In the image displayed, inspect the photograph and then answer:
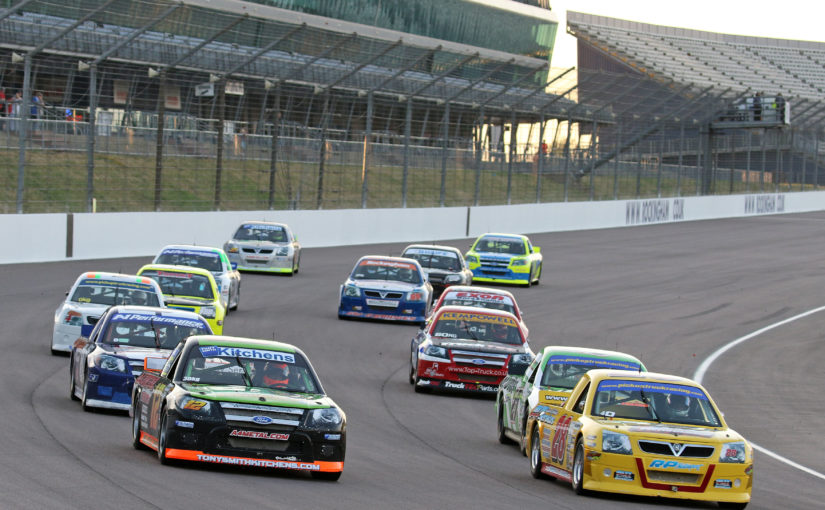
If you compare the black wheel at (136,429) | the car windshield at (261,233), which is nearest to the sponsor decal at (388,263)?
the car windshield at (261,233)

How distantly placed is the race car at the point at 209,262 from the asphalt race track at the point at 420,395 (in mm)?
678

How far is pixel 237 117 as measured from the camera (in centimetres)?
3628

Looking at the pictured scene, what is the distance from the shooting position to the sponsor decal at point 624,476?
33.0ft

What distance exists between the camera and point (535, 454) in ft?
37.7

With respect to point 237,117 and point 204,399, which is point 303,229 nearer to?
point 237,117

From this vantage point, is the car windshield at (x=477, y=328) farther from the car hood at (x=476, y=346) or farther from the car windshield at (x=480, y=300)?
the car windshield at (x=480, y=300)

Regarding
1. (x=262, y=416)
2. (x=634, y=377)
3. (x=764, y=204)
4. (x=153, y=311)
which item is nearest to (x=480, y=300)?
(x=153, y=311)

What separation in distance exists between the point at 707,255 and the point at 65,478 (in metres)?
38.3

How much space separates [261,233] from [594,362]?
63.5 feet

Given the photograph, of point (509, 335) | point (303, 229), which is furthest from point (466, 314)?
point (303, 229)

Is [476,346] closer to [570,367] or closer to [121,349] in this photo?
[570,367]

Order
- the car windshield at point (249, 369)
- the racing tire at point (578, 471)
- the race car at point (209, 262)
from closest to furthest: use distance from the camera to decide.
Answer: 1. the racing tire at point (578, 471)
2. the car windshield at point (249, 369)
3. the race car at point (209, 262)

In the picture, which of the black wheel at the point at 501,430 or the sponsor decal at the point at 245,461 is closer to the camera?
the sponsor decal at the point at 245,461

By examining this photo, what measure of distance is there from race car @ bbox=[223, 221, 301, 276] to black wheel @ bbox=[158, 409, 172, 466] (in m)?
21.6
